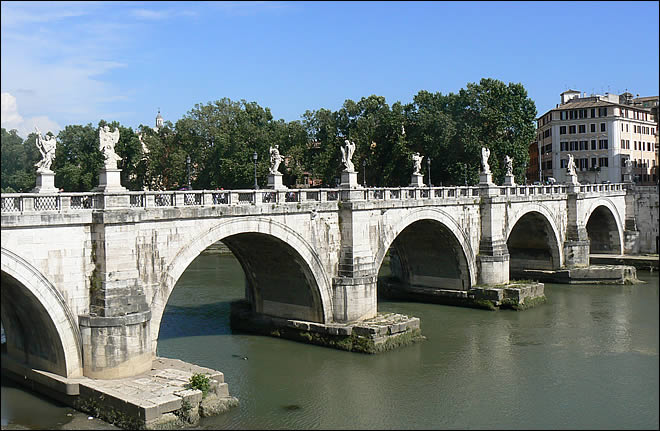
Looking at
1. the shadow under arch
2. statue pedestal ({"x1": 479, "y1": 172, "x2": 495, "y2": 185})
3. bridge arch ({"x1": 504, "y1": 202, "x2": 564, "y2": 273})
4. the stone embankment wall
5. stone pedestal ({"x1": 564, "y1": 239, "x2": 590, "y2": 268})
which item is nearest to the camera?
statue pedestal ({"x1": 479, "y1": 172, "x2": 495, "y2": 185})

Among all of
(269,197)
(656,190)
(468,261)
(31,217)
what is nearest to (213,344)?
(269,197)

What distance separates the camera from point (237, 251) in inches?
1048

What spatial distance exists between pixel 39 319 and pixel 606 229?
41.4m

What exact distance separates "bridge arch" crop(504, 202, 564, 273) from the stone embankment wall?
40.5ft

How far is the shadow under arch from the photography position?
40.2m

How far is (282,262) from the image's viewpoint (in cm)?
2570

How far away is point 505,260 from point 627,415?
16422mm

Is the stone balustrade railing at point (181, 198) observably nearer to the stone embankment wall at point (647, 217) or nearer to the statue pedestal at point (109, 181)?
the statue pedestal at point (109, 181)

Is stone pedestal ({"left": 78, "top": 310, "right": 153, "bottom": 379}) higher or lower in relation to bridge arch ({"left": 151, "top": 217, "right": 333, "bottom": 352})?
lower

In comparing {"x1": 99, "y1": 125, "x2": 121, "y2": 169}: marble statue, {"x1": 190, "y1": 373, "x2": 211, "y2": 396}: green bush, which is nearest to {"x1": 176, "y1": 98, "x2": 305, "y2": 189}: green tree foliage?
{"x1": 99, "y1": 125, "x2": 121, "y2": 169}: marble statue

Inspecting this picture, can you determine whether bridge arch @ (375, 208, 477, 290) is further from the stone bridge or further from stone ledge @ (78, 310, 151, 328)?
stone ledge @ (78, 310, 151, 328)

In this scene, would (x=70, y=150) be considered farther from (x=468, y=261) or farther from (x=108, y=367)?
(x=108, y=367)

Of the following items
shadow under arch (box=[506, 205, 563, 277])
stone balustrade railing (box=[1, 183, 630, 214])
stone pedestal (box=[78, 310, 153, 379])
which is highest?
stone balustrade railing (box=[1, 183, 630, 214])

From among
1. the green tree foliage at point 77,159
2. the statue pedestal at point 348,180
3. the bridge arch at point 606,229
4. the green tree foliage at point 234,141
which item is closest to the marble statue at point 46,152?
the statue pedestal at point 348,180
